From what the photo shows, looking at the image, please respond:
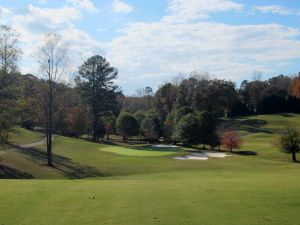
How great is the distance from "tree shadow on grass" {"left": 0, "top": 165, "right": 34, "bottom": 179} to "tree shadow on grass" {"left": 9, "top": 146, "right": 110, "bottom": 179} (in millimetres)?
3543

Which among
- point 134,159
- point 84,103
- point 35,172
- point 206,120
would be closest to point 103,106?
point 84,103

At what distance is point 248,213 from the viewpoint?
11242mm

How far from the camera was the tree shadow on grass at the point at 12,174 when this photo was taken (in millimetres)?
36188

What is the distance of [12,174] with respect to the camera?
37.2 m

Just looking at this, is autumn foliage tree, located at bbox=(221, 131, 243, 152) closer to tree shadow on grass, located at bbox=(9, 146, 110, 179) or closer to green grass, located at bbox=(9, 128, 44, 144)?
tree shadow on grass, located at bbox=(9, 146, 110, 179)

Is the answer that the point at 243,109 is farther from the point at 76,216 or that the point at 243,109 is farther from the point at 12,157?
the point at 76,216

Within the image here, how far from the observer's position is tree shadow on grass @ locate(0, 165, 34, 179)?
119ft

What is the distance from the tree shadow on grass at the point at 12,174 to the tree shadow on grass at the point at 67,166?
3.54m

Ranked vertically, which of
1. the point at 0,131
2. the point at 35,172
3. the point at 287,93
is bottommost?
the point at 35,172

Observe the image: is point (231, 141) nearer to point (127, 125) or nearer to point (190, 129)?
point (190, 129)

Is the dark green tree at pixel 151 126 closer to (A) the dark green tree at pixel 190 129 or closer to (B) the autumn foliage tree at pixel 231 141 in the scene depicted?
(A) the dark green tree at pixel 190 129

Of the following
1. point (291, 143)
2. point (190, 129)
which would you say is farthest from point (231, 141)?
point (291, 143)

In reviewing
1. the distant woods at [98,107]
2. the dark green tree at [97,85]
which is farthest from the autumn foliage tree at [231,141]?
the dark green tree at [97,85]

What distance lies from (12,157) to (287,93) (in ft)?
374
